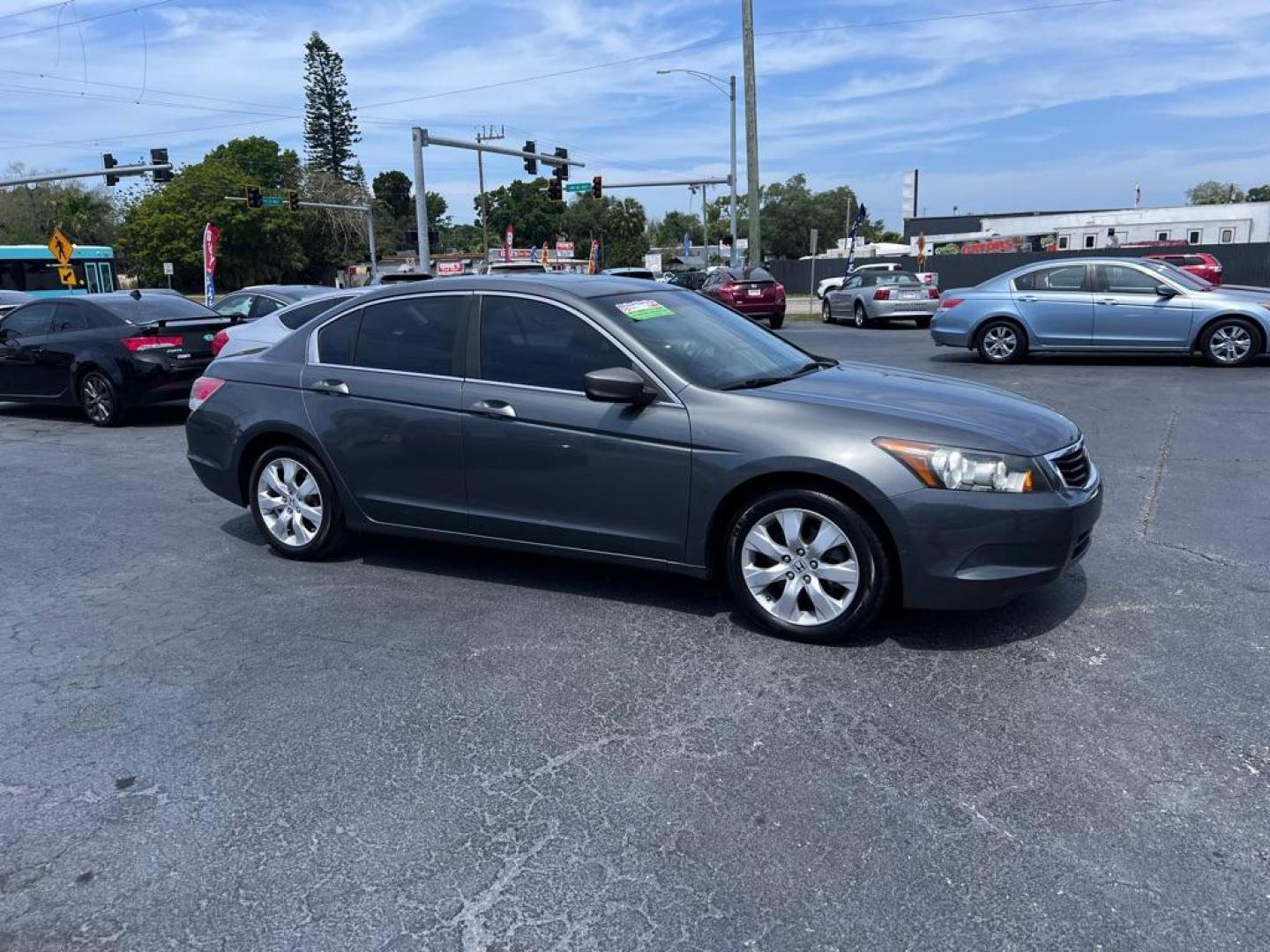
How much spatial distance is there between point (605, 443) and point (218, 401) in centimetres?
271

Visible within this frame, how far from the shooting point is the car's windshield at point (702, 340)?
4.76 metres

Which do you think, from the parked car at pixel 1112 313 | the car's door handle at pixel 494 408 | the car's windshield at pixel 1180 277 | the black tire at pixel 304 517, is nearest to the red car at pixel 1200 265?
the car's windshield at pixel 1180 277

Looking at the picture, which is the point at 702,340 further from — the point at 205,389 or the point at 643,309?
the point at 205,389

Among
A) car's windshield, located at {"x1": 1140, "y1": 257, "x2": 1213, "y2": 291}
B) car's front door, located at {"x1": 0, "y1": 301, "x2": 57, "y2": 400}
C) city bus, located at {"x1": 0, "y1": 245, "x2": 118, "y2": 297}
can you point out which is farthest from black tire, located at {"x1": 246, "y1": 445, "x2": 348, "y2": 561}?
city bus, located at {"x1": 0, "y1": 245, "x2": 118, "y2": 297}

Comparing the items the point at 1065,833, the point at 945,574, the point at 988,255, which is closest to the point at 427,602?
the point at 945,574

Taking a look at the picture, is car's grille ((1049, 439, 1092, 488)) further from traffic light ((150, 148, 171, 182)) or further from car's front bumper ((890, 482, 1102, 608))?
traffic light ((150, 148, 171, 182))

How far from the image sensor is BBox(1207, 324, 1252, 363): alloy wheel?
1301 cm

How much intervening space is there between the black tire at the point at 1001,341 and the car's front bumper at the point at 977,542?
36.1 ft

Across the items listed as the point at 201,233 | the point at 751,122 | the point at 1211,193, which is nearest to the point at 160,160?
the point at 751,122

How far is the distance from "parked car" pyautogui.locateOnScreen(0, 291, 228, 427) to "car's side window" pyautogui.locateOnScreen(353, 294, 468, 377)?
6516 mm

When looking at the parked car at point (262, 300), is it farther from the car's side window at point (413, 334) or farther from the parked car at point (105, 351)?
the car's side window at point (413, 334)

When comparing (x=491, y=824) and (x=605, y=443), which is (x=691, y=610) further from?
(x=491, y=824)

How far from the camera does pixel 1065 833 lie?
2934 millimetres

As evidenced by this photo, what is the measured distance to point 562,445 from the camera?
15.5 feet
